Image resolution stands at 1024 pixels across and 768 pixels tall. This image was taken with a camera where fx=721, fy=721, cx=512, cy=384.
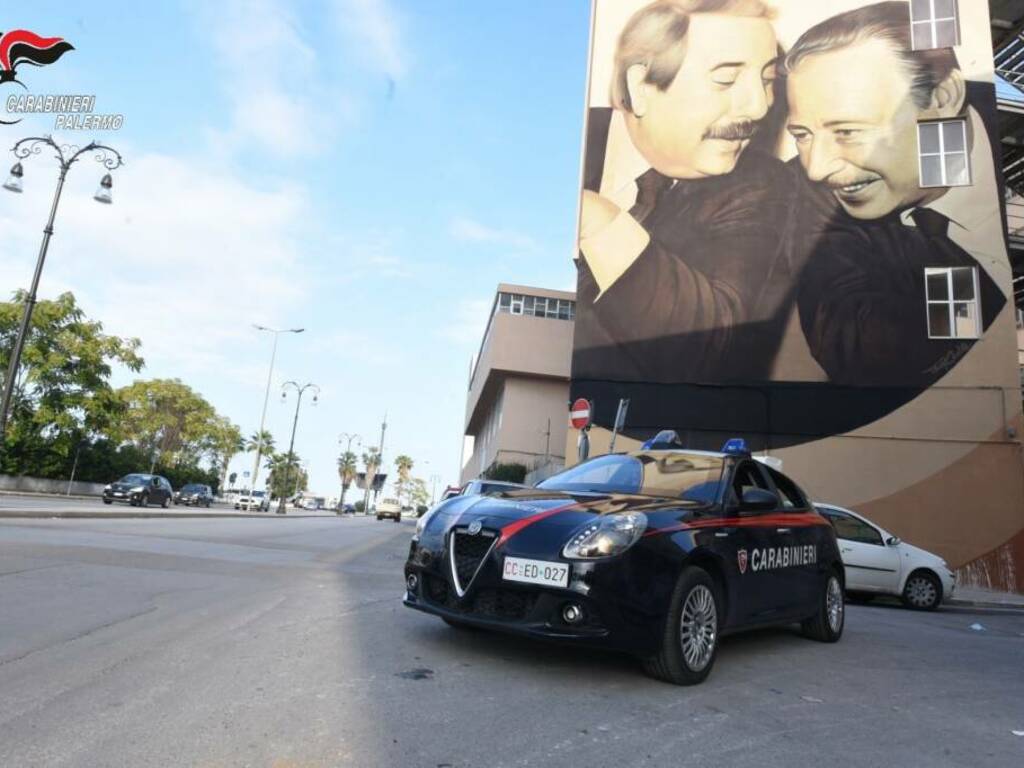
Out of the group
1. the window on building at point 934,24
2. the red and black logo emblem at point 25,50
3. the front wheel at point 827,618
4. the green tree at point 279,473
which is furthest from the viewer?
the green tree at point 279,473

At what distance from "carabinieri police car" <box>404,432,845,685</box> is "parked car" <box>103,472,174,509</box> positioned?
101ft

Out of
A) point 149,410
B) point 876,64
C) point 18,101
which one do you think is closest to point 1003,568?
point 876,64

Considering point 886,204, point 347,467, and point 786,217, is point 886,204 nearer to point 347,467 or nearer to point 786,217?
point 786,217

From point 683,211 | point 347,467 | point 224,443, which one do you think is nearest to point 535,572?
point 683,211

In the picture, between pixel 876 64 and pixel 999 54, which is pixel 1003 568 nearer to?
pixel 876 64

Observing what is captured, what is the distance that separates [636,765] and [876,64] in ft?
78.4

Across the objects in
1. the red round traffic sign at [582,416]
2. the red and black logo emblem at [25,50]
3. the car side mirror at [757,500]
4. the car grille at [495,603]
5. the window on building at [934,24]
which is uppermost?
the window on building at [934,24]

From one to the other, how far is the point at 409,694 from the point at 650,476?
2507 millimetres

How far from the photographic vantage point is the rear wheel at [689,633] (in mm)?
4266

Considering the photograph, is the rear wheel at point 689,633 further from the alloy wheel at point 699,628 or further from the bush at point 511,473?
the bush at point 511,473

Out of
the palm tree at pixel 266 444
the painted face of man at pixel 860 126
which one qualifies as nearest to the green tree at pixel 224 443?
the palm tree at pixel 266 444

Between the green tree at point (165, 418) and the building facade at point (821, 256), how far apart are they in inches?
2045

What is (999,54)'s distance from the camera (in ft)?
79.2

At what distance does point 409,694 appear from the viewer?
372cm
